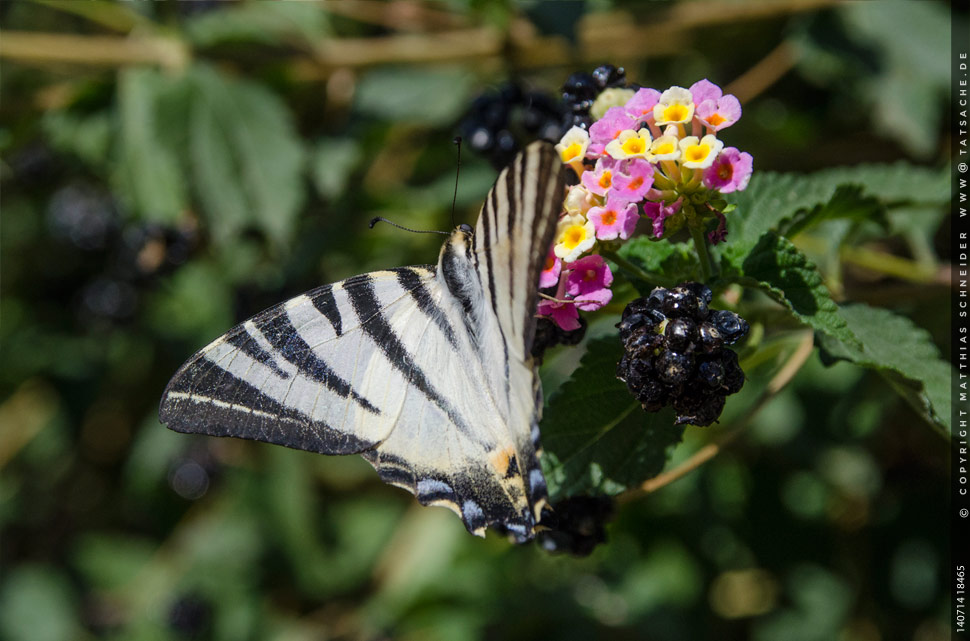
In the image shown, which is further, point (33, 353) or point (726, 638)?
point (33, 353)

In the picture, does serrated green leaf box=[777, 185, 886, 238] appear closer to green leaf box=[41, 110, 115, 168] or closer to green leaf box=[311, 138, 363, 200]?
green leaf box=[311, 138, 363, 200]

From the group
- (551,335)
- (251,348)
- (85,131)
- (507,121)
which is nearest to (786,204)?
(551,335)

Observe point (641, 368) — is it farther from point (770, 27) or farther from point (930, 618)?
point (770, 27)

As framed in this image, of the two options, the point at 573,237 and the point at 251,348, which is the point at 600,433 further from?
the point at 251,348

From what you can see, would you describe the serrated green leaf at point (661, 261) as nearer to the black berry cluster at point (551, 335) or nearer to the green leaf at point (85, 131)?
the black berry cluster at point (551, 335)

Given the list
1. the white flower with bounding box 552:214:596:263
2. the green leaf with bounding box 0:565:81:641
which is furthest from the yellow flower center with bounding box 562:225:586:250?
the green leaf with bounding box 0:565:81:641

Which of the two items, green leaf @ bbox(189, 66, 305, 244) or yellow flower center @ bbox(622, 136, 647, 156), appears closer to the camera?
yellow flower center @ bbox(622, 136, 647, 156)

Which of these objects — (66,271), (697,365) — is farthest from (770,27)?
(66,271)
